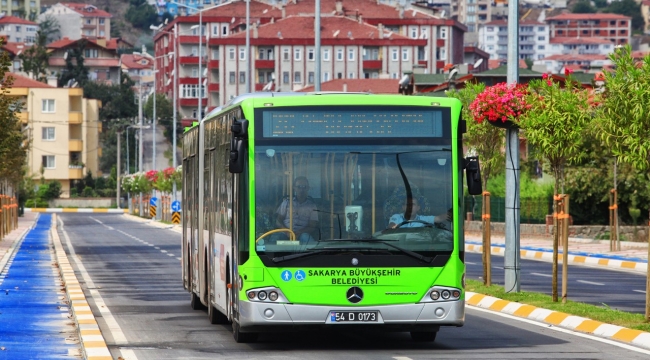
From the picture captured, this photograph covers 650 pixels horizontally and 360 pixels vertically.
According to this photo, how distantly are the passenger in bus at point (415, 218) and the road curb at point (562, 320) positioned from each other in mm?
2861

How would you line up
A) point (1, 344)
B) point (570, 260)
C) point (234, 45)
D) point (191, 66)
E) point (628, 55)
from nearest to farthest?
point (1, 344), point (628, 55), point (570, 260), point (234, 45), point (191, 66)

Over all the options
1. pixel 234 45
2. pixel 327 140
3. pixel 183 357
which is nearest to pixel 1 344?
pixel 183 357

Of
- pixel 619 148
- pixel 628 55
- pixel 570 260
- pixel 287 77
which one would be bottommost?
pixel 570 260

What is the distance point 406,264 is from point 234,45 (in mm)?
138749

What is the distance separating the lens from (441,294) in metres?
14.4

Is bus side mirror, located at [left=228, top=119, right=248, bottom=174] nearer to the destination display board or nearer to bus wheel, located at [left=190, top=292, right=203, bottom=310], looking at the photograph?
the destination display board

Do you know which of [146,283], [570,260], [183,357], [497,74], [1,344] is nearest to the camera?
[183,357]

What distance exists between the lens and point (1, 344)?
15.1 meters

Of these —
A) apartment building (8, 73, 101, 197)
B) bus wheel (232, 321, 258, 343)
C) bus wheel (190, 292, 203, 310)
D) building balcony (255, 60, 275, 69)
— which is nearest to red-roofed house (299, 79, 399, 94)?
building balcony (255, 60, 275, 69)

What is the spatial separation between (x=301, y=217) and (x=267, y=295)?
34.7 inches

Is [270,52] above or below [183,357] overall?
above

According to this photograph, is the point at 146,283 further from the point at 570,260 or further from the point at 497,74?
the point at 497,74

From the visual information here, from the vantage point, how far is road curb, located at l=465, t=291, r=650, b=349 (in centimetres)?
1587

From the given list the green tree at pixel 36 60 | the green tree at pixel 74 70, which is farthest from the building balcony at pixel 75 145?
the green tree at pixel 74 70
